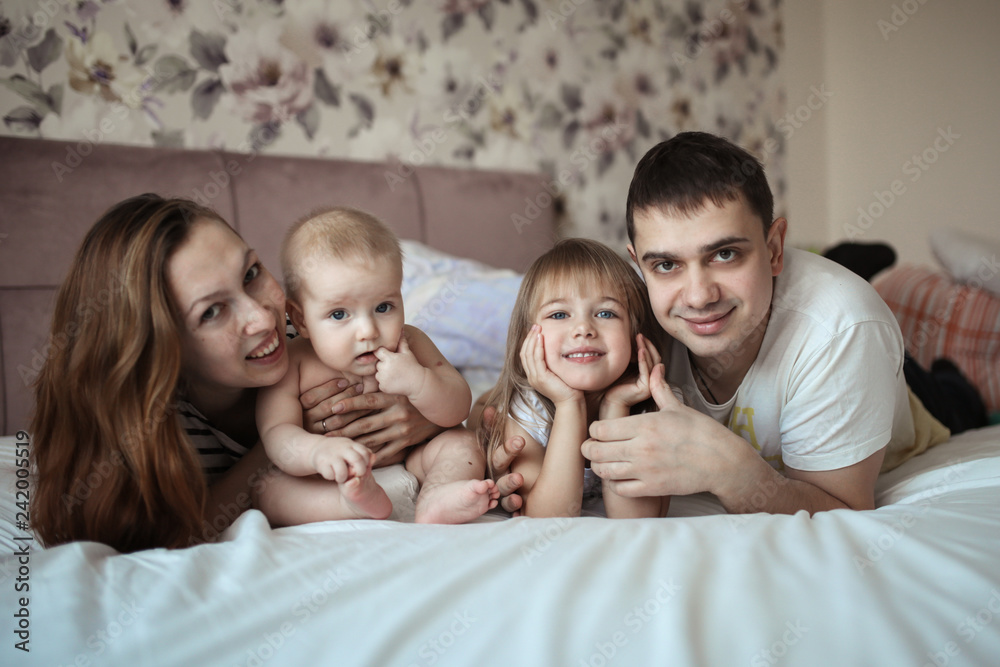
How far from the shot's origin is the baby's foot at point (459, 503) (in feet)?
2.92

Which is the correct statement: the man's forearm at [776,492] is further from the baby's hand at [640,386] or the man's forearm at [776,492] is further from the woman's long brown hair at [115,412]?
the woman's long brown hair at [115,412]

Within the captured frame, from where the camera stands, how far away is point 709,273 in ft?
3.28

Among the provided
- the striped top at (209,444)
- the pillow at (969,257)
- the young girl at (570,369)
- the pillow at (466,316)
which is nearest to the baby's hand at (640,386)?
the young girl at (570,369)

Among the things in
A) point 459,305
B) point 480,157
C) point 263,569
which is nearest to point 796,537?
point 263,569

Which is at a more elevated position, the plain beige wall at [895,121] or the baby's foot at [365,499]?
the plain beige wall at [895,121]

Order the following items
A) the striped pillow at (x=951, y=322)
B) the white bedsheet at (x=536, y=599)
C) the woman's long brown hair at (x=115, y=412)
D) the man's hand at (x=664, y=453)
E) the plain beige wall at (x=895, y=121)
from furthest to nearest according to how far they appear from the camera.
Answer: the plain beige wall at (x=895, y=121), the striped pillow at (x=951, y=322), the man's hand at (x=664, y=453), the woman's long brown hair at (x=115, y=412), the white bedsheet at (x=536, y=599)

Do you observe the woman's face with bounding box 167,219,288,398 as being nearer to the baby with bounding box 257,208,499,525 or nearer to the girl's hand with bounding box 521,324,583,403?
the baby with bounding box 257,208,499,525

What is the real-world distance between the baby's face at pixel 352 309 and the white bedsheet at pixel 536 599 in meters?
0.33

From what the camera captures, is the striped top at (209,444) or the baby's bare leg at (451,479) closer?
the baby's bare leg at (451,479)

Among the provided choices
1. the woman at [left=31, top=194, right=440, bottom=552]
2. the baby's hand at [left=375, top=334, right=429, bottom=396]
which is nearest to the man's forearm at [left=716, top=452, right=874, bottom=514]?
the baby's hand at [left=375, top=334, right=429, bottom=396]

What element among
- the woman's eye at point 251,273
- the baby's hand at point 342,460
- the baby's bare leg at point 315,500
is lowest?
the baby's bare leg at point 315,500

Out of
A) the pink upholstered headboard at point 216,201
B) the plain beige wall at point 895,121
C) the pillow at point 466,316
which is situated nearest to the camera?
the pink upholstered headboard at point 216,201

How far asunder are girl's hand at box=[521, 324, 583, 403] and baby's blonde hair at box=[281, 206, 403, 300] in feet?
0.79

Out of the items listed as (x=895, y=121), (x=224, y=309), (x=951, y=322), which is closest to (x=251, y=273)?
(x=224, y=309)
